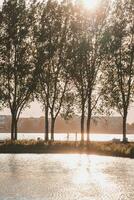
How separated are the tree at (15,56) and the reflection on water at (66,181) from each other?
3223 cm

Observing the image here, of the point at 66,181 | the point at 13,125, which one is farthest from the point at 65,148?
the point at 66,181

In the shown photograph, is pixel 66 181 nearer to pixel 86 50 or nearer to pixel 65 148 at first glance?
pixel 65 148

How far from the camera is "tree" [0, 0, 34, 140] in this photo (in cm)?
7262

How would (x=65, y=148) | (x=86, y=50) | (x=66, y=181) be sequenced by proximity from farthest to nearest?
(x=86, y=50) < (x=65, y=148) < (x=66, y=181)

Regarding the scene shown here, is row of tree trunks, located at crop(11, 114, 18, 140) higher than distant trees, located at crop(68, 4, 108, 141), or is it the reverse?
distant trees, located at crop(68, 4, 108, 141)

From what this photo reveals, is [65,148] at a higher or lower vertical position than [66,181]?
higher

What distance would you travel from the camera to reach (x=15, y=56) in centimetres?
7356

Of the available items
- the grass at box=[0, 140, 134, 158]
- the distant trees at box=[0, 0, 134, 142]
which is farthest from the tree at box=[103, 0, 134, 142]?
the grass at box=[0, 140, 134, 158]

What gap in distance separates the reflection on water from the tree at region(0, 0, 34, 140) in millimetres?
Answer: 32231

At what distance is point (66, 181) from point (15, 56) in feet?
150

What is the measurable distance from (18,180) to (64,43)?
47128 mm

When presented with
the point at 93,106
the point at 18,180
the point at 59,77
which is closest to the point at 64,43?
the point at 59,77

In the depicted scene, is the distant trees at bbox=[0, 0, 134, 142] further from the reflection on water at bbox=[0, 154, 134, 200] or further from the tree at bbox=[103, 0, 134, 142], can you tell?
the reflection on water at bbox=[0, 154, 134, 200]

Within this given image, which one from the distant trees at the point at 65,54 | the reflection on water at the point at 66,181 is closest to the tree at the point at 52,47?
the distant trees at the point at 65,54
